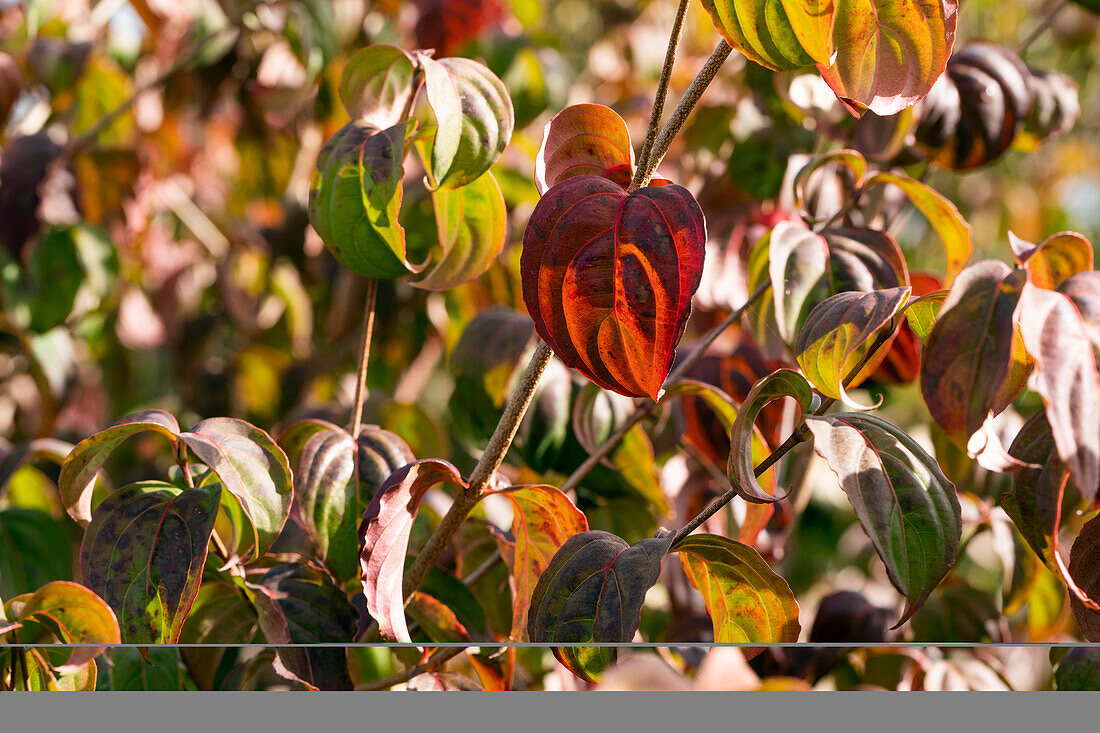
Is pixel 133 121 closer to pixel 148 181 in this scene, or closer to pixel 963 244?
pixel 148 181

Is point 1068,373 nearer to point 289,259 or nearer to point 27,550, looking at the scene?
point 27,550

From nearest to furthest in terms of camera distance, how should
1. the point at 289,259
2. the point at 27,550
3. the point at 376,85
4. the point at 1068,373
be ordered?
1. the point at 1068,373
2. the point at 376,85
3. the point at 27,550
4. the point at 289,259

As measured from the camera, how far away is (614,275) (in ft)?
1.24

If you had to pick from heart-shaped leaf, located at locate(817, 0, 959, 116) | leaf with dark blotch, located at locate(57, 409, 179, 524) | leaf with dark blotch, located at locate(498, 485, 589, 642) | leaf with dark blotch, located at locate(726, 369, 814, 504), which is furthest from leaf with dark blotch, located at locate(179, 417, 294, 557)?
heart-shaped leaf, located at locate(817, 0, 959, 116)

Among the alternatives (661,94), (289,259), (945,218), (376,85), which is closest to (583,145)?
(661,94)

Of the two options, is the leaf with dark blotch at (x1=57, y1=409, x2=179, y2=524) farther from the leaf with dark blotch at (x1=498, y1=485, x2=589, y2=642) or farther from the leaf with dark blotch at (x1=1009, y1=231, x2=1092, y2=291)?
the leaf with dark blotch at (x1=1009, y1=231, x2=1092, y2=291)

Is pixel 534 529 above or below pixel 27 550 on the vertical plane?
above

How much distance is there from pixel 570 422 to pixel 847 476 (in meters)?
A: 0.34

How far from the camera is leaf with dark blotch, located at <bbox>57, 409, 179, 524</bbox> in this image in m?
0.43

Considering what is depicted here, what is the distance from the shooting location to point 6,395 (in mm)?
1326

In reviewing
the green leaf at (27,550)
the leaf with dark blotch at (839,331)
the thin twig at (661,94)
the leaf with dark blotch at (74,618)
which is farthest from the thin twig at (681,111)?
the green leaf at (27,550)

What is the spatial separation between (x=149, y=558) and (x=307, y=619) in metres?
0.09

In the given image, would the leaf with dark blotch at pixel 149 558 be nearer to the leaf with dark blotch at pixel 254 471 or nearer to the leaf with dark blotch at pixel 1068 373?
the leaf with dark blotch at pixel 254 471

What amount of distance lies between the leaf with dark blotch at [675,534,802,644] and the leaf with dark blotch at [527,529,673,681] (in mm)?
24
